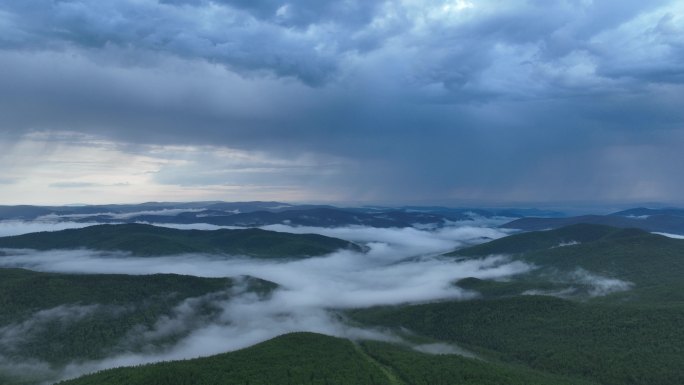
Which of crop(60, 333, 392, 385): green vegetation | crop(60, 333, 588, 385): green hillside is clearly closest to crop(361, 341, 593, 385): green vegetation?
crop(60, 333, 588, 385): green hillside

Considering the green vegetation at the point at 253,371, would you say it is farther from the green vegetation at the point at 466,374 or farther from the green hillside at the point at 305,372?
the green vegetation at the point at 466,374

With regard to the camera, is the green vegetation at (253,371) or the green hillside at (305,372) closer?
the green vegetation at (253,371)

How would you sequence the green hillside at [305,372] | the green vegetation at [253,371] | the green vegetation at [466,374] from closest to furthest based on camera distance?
the green vegetation at [253,371]
the green hillside at [305,372]
the green vegetation at [466,374]

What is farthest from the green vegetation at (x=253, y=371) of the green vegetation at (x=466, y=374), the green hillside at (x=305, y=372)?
the green vegetation at (x=466, y=374)

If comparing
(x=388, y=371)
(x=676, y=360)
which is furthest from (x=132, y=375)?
(x=676, y=360)

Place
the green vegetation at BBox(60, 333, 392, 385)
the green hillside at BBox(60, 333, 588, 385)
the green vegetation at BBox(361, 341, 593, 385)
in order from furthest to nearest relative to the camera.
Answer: the green vegetation at BBox(361, 341, 593, 385), the green hillside at BBox(60, 333, 588, 385), the green vegetation at BBox(60, 333, 392, 385)

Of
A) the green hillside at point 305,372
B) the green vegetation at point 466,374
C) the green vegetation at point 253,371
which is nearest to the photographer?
the green vegetation at point 253,371

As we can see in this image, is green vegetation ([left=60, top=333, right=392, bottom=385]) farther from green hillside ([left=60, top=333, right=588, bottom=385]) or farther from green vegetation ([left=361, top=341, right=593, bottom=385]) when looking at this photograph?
green vegetation ([left=361, top=341, right=593, bottom=385])

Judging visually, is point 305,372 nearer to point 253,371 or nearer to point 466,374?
point 253,371
